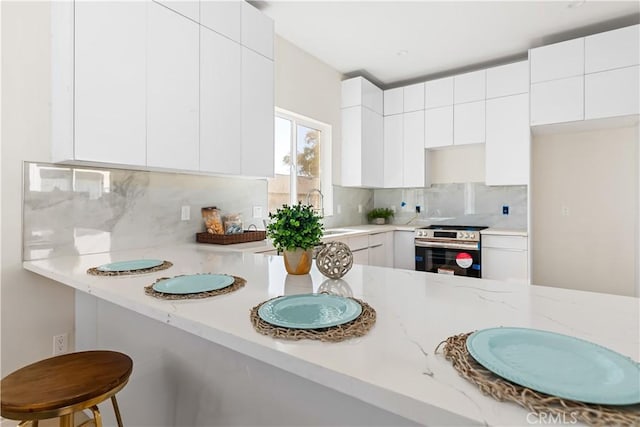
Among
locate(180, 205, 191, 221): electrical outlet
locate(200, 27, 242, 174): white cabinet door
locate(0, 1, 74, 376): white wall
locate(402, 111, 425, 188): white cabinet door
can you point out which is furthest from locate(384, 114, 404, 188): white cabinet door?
locate(0, 1, 74, 376): white wall

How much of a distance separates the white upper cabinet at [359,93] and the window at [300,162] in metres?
0.45

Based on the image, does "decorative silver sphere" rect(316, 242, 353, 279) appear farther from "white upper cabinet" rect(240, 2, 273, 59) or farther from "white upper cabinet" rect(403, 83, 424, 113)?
"white upper cabinet" rect(403, 83, 424, 113)

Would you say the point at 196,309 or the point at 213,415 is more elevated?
the point at 196,309

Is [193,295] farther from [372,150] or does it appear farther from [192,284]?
[372,150]

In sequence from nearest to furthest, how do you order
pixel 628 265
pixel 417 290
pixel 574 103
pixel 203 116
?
pixel 417 290 → pixel 203 116 → pixel 574 103 → pixel 628 265

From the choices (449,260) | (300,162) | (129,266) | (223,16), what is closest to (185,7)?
(223,16)

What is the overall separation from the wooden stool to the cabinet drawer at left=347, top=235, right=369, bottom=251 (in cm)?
234

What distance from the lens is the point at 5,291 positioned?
1757 mm

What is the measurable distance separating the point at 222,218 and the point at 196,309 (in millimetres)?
1919

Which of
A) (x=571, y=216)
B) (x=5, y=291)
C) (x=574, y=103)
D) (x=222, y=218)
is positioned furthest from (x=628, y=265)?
(x=5, y=291)

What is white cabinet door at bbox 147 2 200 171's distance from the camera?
2020mm

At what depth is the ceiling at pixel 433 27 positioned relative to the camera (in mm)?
2879

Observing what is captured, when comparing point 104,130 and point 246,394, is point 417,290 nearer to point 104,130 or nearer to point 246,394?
point 246,394

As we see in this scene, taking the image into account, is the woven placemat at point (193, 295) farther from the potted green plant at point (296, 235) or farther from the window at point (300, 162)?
the window at point (300, 162)
